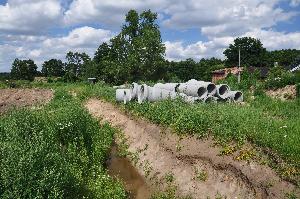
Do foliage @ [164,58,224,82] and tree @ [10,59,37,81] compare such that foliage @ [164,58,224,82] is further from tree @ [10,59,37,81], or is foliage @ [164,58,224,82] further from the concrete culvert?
the concrete culvert

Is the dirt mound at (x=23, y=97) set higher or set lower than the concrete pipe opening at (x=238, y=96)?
lower

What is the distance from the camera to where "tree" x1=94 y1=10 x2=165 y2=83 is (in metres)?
51.8

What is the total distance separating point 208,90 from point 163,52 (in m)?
31.9

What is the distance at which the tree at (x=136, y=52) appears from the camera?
5178 centimetres

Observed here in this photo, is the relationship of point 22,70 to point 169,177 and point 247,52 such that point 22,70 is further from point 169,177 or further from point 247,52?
point 169,177

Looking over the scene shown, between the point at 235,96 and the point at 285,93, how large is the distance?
18.8 feet

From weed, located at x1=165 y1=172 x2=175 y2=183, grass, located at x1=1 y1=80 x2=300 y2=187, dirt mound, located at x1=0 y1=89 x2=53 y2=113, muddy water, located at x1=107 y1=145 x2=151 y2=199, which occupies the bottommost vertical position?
muddy water, located at x1=107 y1=145 x2=151 y2=199

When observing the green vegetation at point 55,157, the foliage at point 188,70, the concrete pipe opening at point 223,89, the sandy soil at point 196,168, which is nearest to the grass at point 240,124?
the sandy soil at point 196,168

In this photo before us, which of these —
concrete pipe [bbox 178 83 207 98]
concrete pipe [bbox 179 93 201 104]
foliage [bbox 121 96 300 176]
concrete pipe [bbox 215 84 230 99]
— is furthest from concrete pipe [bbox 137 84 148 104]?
concrete pipe [bbox 215 84 230 99]

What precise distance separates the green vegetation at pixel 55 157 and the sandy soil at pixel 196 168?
55.9 inches

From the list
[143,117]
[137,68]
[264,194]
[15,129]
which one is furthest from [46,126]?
[137,68]

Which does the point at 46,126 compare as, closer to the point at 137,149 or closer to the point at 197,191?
the point at 137,149

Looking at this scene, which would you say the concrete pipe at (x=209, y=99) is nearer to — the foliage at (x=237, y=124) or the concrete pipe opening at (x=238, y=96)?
the concrete pipe opening at (x=238, y=96)

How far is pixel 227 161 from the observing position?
1162cm
